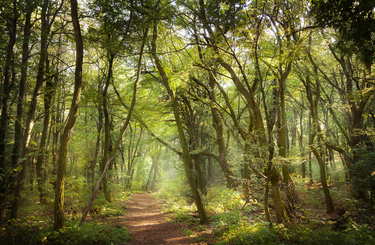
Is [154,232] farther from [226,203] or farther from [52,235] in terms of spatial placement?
[226,203]

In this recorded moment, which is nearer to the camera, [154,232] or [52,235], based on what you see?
[52,235]

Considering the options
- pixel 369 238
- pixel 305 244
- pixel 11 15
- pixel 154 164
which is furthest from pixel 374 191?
pixel 154 164

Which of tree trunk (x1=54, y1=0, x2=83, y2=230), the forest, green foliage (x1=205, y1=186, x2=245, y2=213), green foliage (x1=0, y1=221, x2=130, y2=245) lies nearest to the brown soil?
the forest

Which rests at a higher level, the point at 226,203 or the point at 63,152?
the point at 63,152

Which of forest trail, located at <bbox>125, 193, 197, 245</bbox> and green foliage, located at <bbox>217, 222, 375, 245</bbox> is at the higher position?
green foliage, located at <bbox>217, 222, 375, 245</bbox>

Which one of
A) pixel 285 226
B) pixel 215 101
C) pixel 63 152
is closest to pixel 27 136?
pixel 63 152

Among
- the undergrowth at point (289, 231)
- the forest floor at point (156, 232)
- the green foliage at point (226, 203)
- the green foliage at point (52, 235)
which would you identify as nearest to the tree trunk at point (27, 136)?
the green foliage at point (52, 235)

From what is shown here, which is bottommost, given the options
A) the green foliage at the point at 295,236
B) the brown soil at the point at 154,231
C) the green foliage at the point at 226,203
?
the brown soil at the point at 154,231

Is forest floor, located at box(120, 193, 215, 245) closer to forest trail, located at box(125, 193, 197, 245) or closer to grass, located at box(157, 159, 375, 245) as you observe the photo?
forest trail, located at box(125, 193, 197, 245)

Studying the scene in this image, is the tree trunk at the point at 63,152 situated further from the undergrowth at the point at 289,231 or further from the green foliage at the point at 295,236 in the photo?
the green foliage at the point at 295,236

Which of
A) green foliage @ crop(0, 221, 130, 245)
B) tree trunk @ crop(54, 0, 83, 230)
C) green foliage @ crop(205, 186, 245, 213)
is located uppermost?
tree trunk @ crop(54, 0, 83, 230)

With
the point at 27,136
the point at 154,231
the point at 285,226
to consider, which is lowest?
the point at 154,231

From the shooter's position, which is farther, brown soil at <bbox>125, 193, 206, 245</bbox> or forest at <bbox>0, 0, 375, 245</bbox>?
brown soil at <bbox>125, 193, 206, 245</bbox>

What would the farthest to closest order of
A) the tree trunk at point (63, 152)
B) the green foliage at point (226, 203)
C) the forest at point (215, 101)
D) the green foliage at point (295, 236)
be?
1. the green foliage at point (226, 203)
2. the tree trunk at point (63, 152)
3. the forest at point (215, 101)
4. the green foliage at point (295, 236)
